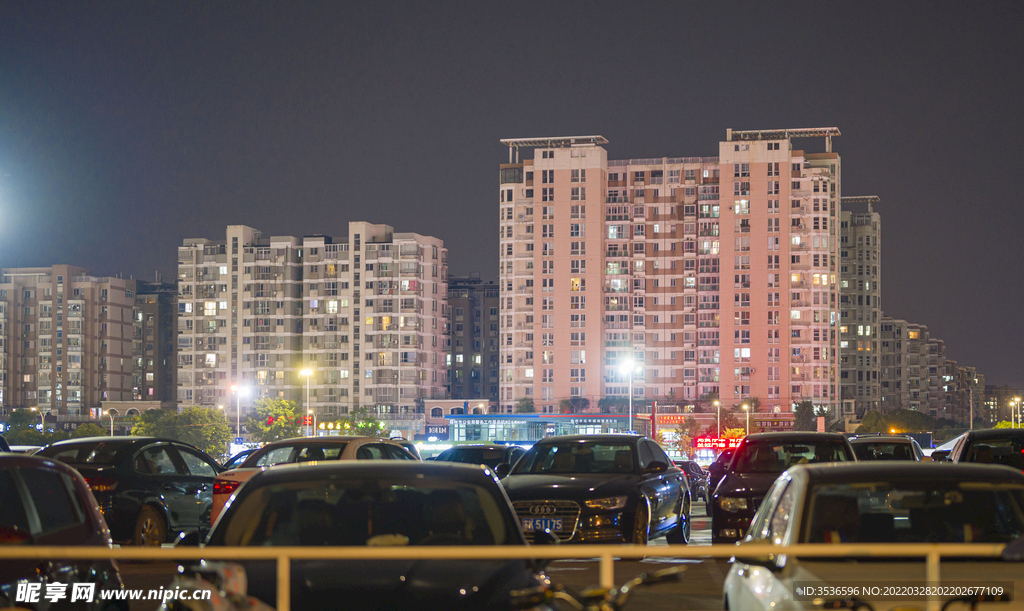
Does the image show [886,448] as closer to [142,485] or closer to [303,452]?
[303,452]

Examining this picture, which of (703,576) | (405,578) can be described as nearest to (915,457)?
(703,576)

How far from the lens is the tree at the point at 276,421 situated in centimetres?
12943

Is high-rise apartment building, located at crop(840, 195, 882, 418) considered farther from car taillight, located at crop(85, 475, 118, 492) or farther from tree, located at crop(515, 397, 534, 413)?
car taillight, located at crop(85, 475, 118, 492)

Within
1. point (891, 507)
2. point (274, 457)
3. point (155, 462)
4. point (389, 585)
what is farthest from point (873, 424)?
point (389, 585)

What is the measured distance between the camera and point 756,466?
55.2 ft

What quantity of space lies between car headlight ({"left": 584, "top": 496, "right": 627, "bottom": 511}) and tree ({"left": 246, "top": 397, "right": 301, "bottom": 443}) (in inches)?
4509

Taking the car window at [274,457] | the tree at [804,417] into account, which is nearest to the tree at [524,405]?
the tree at [804,417]

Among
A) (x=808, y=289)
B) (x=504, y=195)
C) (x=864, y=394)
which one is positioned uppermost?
(x=504, y=195)

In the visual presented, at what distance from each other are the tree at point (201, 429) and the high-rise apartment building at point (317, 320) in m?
18.8

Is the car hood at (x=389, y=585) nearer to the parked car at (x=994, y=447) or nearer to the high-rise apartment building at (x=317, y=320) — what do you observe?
the parked car at (x=994, y=447)

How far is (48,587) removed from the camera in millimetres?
6504

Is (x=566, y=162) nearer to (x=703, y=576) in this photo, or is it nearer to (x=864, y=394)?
(x=864, y=394)

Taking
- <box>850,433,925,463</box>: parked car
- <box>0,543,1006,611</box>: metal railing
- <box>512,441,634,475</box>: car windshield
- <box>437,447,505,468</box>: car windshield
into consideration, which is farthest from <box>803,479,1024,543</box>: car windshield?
<box>437,447,505,468</box>: car windshield

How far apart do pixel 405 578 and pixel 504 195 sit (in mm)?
131474
